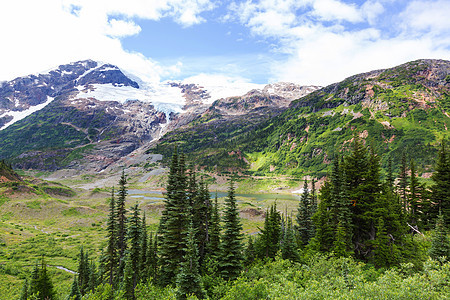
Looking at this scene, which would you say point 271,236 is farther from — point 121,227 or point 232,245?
point 121,227

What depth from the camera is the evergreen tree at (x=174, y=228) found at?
29688 mm

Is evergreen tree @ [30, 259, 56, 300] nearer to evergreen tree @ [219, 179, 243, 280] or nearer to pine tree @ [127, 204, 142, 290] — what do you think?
pine tree @ [127, 204, 142, 290]

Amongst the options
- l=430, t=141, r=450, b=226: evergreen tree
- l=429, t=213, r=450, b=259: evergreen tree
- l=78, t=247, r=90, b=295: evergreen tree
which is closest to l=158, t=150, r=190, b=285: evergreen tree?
l=78, t=247, r=90, b=295: evergreen tree

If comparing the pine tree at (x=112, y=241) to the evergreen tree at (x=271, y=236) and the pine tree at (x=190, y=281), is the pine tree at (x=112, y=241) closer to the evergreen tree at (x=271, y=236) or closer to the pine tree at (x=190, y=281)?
the pine tree at (x=190, y=281)

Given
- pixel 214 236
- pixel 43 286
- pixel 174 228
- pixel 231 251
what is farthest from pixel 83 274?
pixel 231 251

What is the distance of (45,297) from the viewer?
30453 millimetres

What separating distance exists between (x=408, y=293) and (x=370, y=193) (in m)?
25.7

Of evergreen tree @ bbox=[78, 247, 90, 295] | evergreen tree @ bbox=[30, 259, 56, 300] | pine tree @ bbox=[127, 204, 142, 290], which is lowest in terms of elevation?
evergreen tree @ bbox=[78, 247, 90, 295]

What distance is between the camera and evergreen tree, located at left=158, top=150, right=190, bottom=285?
2969 cm

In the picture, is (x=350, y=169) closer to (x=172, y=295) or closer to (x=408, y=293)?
(x=408, y=293)

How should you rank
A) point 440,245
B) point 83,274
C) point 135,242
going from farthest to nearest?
1. point 83,274
2. point 135,242
3. point 440,245

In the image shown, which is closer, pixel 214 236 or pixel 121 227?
pixel 121 227

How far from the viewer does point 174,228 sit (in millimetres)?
30359

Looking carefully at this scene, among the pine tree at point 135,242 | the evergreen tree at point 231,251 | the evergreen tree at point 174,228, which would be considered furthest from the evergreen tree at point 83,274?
the evergreen tree at point 231,251
